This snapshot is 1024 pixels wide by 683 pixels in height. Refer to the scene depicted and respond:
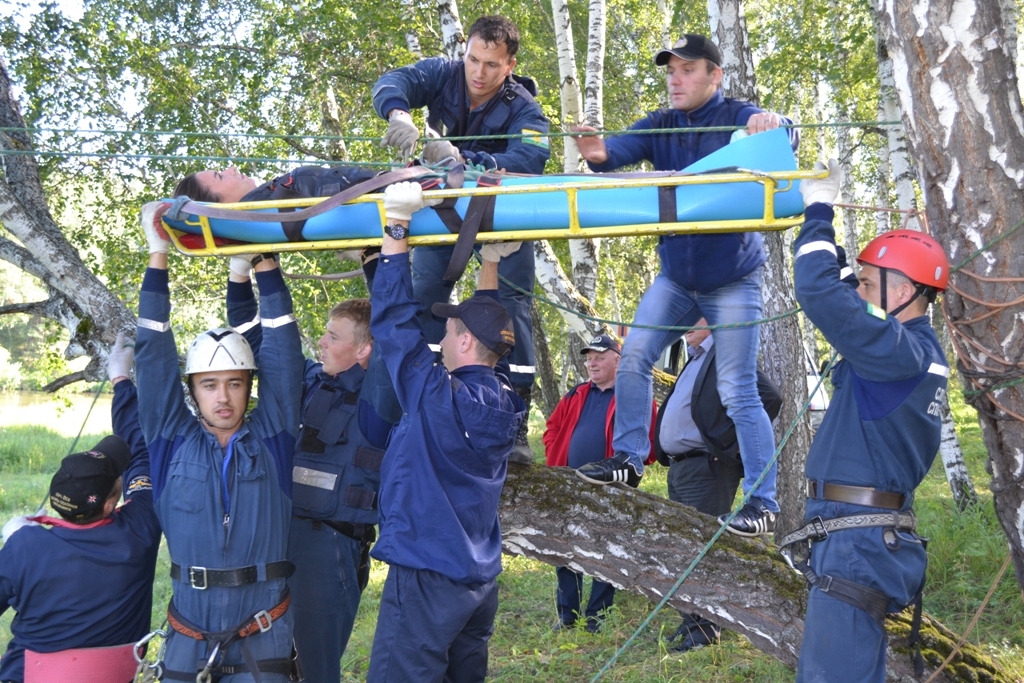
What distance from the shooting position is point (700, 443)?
5.88 meters

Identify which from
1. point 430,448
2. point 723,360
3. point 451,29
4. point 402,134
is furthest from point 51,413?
point 430,448

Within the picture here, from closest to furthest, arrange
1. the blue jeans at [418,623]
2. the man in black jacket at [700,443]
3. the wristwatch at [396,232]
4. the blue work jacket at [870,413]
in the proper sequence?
the blue work jacket at [870,413], the blue jeans at [418,623], the wristwatch at [396,232], the man in black jacket at [700,443]

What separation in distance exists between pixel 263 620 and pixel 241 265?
65.0 inches

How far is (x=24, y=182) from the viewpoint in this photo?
21.8 feet

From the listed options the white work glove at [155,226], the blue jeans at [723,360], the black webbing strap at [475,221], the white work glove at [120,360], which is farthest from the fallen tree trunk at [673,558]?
the white work glove at [155,226]

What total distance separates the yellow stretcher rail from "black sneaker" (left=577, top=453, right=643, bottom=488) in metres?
1.83

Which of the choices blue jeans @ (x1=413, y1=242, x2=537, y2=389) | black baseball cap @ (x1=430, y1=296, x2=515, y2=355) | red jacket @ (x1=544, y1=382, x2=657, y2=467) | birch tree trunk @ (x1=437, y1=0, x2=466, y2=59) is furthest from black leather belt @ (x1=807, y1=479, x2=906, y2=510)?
birch tree trunk @ (x1=437, y1=0, x2=466, y2=59)

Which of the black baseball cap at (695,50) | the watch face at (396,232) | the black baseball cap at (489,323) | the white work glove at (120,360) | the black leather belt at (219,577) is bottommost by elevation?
the black leather belt at (219,577)

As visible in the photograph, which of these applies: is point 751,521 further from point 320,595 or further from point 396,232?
point 396,232

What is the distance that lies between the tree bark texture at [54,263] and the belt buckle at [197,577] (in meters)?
3.03

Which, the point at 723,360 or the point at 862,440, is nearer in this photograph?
the point at 862,440

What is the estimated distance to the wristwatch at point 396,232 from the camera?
369 centimetres

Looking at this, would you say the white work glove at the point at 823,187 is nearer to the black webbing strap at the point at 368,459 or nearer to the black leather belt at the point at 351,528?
the black webbing strap at the point at 368,459

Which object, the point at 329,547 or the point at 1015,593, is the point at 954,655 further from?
the point at 329,547
